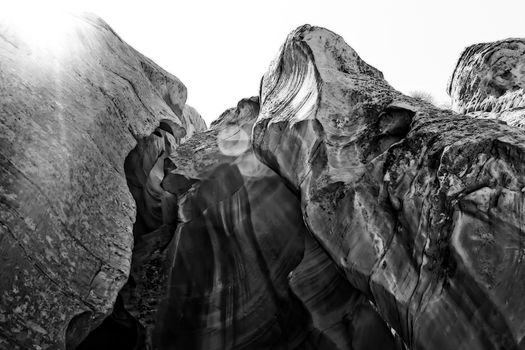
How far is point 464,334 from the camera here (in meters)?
7.92

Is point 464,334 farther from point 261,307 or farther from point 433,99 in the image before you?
point 433,99

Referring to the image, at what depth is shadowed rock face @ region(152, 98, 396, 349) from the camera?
1223cm

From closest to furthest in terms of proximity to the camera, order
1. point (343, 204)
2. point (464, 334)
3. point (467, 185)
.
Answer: point (464, 334) → point (467, 185) → point (343, 204)

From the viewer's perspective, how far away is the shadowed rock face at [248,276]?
12227 millimetres

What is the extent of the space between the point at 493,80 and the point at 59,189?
48.1ft

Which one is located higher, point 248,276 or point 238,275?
point 238,275

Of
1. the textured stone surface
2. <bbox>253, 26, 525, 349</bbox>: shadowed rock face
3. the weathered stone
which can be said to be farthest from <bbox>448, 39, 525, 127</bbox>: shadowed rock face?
the weathered stone

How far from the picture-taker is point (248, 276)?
46.4 feet

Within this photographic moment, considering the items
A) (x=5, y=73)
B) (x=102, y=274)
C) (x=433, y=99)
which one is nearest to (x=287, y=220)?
(x=102, y=274)

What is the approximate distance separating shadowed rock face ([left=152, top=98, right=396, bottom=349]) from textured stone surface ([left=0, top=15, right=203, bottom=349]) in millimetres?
2604

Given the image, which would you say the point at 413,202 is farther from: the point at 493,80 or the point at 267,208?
the point at 493,80

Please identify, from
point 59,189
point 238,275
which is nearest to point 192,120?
point 238,275

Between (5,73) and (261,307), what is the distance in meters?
8.91

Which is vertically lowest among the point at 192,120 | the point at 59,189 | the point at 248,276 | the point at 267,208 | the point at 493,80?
the point at 248,276
